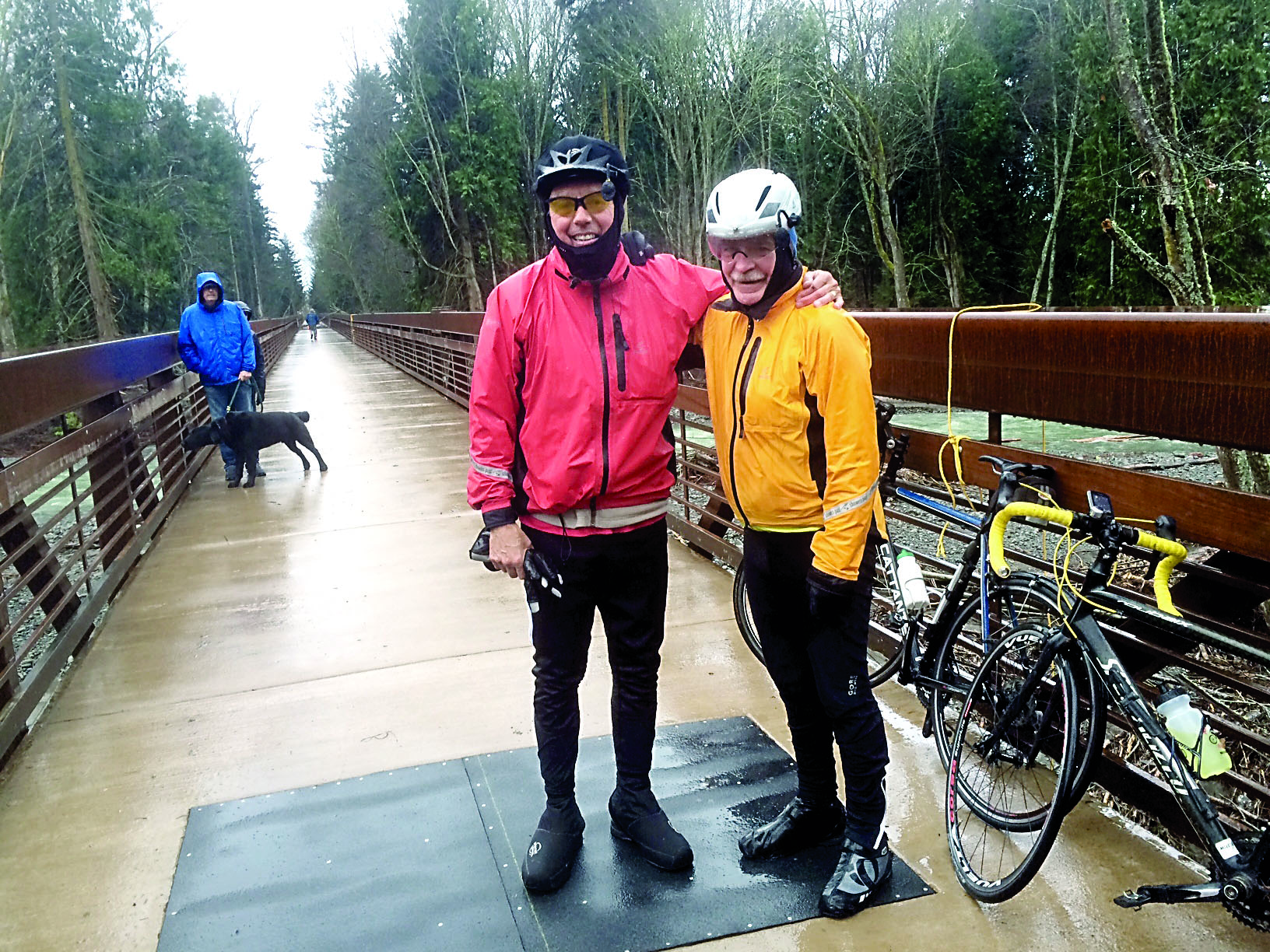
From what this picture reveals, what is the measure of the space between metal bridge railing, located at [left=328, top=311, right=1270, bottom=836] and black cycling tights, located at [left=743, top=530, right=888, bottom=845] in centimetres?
68

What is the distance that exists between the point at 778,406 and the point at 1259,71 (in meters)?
16.5

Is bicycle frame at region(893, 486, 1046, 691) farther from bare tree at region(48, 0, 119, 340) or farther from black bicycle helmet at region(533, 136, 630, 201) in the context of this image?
bare tree at region(48, 0, 119, 340)

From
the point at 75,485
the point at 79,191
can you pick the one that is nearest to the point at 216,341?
the point at 75,485

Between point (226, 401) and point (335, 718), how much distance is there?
5.75 meters

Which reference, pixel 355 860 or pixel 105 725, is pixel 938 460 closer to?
pixel 355 860

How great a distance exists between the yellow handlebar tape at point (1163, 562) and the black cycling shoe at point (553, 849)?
1488mm

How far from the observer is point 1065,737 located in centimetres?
216

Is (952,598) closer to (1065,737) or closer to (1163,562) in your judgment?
(1065,737)

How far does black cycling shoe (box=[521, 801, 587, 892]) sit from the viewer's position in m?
2.50

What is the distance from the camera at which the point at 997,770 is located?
266 cm

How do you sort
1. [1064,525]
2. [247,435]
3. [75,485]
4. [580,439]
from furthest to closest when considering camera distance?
[247,435], [75,485], [580,439], [1064,525]

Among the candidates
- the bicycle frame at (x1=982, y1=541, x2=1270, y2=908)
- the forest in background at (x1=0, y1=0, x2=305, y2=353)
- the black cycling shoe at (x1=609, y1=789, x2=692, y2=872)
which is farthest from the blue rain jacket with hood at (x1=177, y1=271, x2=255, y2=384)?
the forest in background at (x1=0, y1=0, x2=305, y2=353)

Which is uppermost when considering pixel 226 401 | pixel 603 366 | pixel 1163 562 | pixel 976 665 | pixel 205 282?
pixel 205 282

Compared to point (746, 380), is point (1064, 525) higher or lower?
lower
